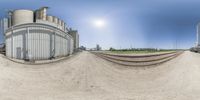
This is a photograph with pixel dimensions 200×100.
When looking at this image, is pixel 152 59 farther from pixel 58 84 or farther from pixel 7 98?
pixel 7 98

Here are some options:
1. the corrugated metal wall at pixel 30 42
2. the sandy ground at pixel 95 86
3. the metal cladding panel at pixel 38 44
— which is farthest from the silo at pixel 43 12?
the sandy ground at pixel 95 86

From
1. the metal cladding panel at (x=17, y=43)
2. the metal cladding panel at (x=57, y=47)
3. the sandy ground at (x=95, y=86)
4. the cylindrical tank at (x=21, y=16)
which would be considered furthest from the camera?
the cylindrical tank at (x=21, y=16)

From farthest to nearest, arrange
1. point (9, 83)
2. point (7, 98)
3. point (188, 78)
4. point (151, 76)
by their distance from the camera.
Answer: point (151, 76)
point (188, 78)
point (9, 83)
point (7, 98)

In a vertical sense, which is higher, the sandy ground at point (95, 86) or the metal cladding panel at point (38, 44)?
the metal cladding panel at point (38, 44)

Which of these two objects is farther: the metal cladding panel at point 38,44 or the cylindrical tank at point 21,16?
the cylindrical tank at point 21,16

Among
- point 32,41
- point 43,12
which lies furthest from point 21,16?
→ point 32,41

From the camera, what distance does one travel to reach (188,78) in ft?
38.8

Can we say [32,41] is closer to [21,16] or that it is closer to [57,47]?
[57,47]

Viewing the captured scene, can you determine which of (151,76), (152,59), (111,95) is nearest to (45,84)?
(111,95)

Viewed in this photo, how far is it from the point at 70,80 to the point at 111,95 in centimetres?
406

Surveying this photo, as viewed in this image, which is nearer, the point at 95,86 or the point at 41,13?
the point at 95,86

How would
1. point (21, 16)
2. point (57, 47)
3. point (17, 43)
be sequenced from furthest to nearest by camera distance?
point (21, 16), point (57, 47), point (17, 43)

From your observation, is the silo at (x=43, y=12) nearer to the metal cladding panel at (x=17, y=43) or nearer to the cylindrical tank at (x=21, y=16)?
the cylindrical tank at (x=21, y=16)

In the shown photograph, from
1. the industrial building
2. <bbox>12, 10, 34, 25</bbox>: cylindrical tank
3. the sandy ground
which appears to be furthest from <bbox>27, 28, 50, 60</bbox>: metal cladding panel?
<bbox>12, 10, 34, 25</bbox>: cylindrical tank
